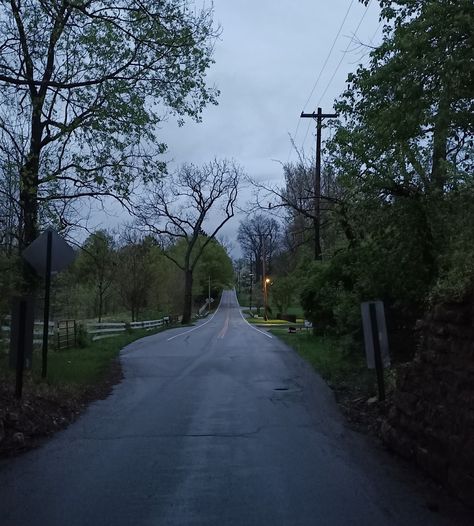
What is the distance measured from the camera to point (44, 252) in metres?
11.6

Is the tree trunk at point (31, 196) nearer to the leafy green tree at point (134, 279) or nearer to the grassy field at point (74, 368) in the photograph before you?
the grassy field at point (74, 368)

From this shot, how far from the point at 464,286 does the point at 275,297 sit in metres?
65.4

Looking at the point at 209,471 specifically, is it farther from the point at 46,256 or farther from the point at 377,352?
the point at 46,256

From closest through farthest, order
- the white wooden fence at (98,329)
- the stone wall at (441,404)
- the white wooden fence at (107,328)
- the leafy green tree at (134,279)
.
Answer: the stone wall at (441,404) < the white wooden fence at (98,329) < the white wooden fence at (107,328) < the leafy green tree at (134,279)

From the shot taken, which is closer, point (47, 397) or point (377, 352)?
point (377, 352)

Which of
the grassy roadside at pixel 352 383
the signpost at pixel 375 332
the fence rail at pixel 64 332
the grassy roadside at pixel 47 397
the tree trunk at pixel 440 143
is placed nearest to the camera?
the grassy roadside at pixel 47 397

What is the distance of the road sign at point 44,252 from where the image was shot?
11589mm

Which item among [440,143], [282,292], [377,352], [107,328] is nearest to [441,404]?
[377,352]

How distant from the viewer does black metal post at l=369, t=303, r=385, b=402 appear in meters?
9.35

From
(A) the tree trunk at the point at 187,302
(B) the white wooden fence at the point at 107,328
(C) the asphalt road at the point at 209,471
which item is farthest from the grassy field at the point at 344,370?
(A) the tree trunk at the point at 187,302

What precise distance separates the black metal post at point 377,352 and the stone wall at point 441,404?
1.65 metres

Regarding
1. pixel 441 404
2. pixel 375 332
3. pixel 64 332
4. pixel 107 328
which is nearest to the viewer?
pixel 441 404

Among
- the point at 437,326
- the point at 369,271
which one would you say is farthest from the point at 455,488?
the point at 369,271

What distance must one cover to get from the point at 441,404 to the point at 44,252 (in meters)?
8.12
